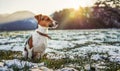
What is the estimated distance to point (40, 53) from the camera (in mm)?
13156

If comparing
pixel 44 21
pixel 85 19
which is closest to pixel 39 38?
pixel 44 21

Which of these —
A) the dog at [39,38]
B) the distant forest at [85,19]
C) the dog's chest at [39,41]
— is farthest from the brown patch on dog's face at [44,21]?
the distant forest at [85,19]

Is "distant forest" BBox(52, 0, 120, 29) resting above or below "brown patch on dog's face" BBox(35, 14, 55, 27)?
below

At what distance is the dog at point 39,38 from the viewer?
40.3ft

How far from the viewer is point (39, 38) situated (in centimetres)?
1262

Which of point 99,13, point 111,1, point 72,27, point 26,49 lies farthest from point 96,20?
point 26,49

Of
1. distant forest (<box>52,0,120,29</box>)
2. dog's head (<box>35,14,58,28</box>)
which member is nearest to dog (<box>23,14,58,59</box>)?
dog's head (<box>35,14,58,28</box>)

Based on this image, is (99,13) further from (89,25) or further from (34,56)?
(34,56)

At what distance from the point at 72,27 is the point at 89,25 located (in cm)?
384

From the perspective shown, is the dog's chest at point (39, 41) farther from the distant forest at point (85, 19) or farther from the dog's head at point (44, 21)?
the distant forest at point (85, 19)

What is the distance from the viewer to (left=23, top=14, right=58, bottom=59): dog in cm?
1229

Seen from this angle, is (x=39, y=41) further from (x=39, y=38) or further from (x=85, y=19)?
(x=85, y=19)

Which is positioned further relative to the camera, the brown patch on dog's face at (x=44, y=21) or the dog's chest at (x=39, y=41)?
the dog's chest at (x=39, y=41)

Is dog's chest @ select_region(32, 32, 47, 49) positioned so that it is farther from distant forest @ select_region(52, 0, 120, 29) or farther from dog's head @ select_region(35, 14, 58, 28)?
distant forest @ select_region(52, 0, 120, 29)
